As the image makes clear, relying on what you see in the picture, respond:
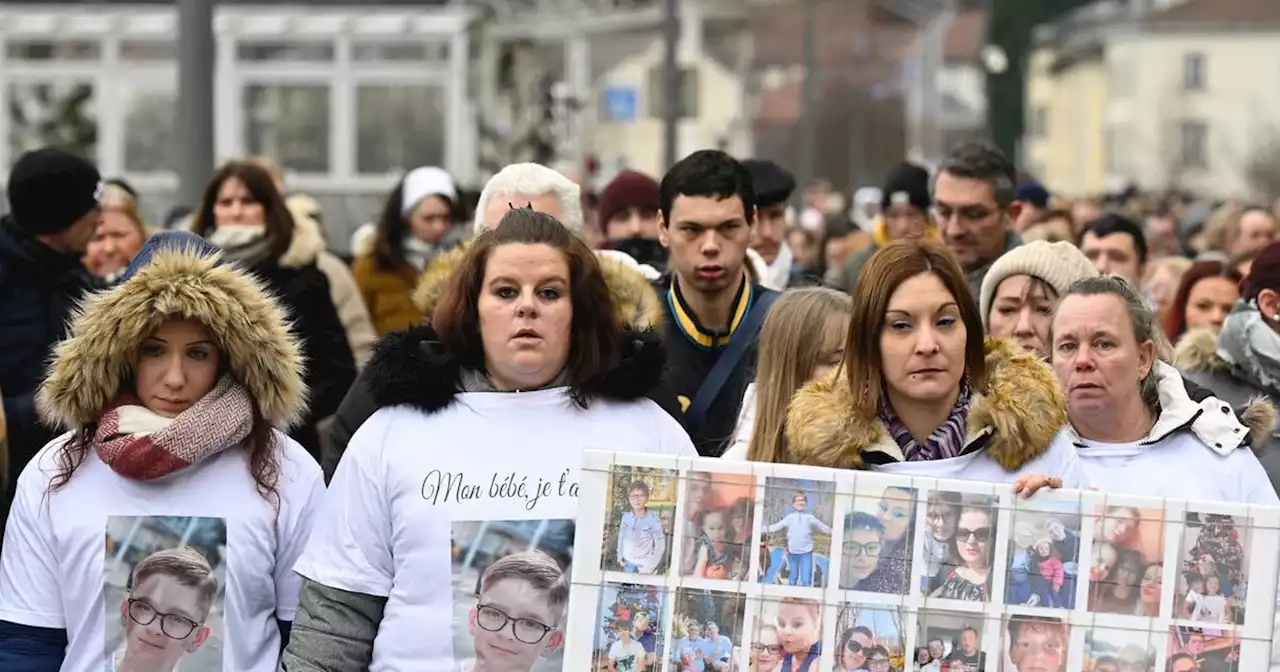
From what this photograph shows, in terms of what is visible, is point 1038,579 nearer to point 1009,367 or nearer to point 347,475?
point 1009,367

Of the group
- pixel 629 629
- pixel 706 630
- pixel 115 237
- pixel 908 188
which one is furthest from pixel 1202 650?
pixel 908 188

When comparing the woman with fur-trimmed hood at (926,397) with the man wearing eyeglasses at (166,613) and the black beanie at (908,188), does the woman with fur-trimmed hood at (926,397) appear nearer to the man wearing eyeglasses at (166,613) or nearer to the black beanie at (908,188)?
the man wearing eyeglasses at (166,613)

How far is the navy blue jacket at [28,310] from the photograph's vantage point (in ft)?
26.3

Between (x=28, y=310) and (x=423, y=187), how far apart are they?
390 centimetres

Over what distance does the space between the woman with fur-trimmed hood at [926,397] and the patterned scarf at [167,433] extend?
Answer: 4.19 ft

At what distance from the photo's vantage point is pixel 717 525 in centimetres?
455

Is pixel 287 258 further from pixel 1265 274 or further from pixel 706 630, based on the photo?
pixel 706 630

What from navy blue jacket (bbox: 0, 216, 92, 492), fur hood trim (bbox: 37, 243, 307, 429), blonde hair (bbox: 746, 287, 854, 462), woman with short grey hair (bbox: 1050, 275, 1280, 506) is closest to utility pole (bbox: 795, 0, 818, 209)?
navy blue jacket (bbox: 0, 216, 92, 492)

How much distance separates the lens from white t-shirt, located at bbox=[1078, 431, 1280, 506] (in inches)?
218

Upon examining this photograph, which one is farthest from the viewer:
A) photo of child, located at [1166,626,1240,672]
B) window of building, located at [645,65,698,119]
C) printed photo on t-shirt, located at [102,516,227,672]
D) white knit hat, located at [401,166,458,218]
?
window of building, located at [645,65,698,119]

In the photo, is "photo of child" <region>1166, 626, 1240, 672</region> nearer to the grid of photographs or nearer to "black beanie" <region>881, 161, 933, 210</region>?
the grid of photographs

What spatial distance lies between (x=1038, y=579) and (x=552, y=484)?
1.05 metres

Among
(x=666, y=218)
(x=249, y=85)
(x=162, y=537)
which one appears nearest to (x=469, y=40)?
(x=249, y=85)

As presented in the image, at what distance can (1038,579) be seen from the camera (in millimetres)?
4492
